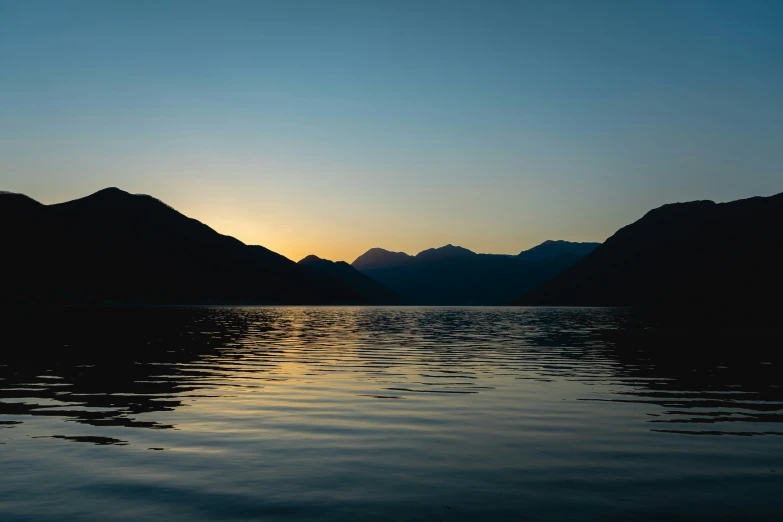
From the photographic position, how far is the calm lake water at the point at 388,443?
11266 mm

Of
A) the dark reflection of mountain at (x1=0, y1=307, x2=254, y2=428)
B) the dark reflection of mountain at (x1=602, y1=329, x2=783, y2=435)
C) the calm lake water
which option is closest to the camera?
the calm lake water

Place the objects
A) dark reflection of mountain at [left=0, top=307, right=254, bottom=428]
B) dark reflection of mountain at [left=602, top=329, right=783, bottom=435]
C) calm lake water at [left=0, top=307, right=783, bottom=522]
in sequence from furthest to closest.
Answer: dark reflection of mountain at [left=0, top=307, right=254, bottom=428]
dark reflection of mountain at [left=602, top=329, right=783, bottom=435]
calm lake water at [left=0, top=307, right=783, bottom=522]

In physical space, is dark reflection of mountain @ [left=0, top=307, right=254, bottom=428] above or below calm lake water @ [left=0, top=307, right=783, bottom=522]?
above

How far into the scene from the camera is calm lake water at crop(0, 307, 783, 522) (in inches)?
444

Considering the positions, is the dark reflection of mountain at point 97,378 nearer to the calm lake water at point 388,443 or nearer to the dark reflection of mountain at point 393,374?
the dark reflection of mountain at point 393,374

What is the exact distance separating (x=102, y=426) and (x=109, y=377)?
1333 cm

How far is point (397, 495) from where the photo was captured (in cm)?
1181

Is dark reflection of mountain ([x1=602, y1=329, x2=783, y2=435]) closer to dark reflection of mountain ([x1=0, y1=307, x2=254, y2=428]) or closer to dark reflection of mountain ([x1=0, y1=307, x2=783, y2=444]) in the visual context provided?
dark reflection of mountain ([x1=0, y1=307, x2=783, y2=444])

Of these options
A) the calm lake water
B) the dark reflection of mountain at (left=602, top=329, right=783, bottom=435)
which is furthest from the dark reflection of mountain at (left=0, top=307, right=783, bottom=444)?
the calm lake water

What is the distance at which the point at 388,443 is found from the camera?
16.6m

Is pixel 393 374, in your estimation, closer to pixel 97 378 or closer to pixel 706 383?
pixel 97 378

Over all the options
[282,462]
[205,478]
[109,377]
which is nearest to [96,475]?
[205,478]

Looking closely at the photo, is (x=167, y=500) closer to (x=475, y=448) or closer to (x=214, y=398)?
(x=475, y=448)

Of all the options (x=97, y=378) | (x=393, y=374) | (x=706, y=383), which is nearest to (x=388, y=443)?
(x=393, y=374)
